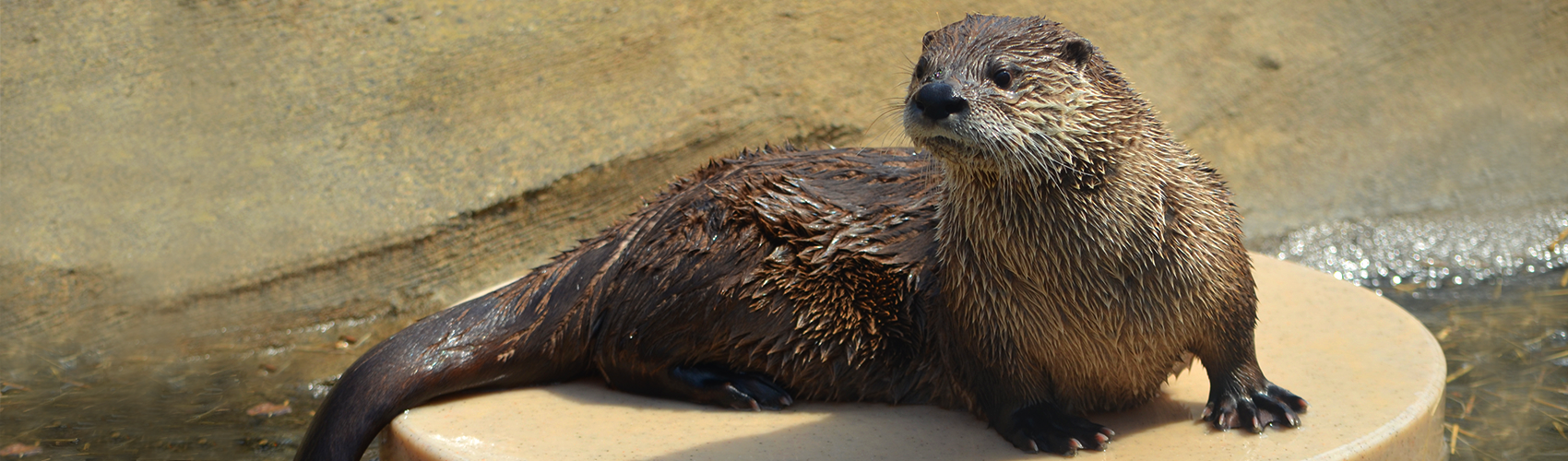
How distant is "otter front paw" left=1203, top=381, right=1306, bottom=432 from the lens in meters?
2.19

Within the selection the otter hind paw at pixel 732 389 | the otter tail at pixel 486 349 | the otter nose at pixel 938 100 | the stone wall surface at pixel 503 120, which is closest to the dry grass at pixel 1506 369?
the stone wall surface at pixel 503 120

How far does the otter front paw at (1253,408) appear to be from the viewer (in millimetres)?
2191

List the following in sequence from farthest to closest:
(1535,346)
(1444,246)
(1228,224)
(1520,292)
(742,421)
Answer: (1444,246) → (1520,292) → (1535,346) → (742,421) → (1228,224)

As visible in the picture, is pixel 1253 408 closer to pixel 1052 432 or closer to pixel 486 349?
pixel 1052 432

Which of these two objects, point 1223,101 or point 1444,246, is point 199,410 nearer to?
point 1223,101

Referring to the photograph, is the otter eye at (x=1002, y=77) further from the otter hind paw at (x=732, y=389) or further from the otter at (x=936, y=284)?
the otter hind paw at (x=732, y=389)

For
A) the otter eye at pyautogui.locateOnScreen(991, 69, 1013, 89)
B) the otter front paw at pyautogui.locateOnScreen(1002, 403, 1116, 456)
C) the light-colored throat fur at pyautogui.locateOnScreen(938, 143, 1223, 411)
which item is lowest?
the otter front paw at pyautogui.locateOnScreen(1002, 403, 1116, 456)

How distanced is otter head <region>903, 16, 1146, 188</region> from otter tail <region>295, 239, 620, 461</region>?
38.3 inches

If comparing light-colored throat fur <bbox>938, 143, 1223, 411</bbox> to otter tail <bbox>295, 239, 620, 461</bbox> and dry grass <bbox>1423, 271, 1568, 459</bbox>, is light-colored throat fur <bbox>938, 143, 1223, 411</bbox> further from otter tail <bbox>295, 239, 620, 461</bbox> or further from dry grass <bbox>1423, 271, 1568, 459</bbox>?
dry grass <bbox>1423, 271, 1568, 459</bbox>

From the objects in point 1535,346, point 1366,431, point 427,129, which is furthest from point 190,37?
point 1535,346

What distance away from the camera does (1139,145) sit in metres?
2.03

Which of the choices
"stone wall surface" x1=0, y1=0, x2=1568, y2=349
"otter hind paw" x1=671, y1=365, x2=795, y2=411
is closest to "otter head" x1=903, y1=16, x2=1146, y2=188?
"otter hind paw" x1=671, y1=365, x2=795, y2=411

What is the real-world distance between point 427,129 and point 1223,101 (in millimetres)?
2986

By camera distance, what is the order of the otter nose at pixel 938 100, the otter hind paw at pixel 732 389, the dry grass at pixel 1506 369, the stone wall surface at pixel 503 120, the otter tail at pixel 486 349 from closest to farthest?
the otter nose at pixel 938 100
the otter tail at pixel 486 349
the otter hind paw at pixel 732 389
the dry grass at pixel 1506 369
the stone wall surface at pixel 503 120
